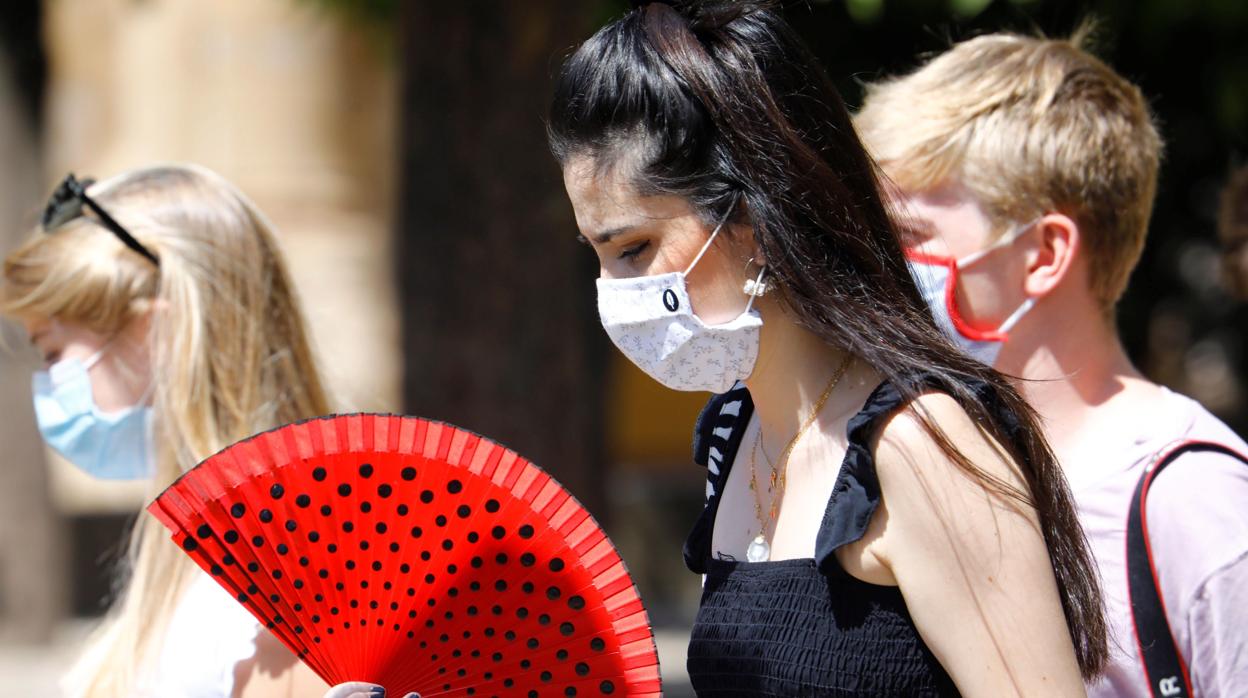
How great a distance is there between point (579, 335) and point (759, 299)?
10.1 ft

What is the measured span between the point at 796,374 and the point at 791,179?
0.86 feet

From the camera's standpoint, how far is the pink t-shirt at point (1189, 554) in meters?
1.93

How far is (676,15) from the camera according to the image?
1.79 m

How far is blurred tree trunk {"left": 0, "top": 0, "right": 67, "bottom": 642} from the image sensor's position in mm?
8086

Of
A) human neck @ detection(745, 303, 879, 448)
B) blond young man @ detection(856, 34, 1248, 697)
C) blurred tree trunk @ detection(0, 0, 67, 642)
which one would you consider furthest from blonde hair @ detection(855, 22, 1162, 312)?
blurred tree trunk @ detection(0, 0, 67, 642)

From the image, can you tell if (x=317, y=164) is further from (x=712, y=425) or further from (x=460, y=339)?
(x=712, y=425)

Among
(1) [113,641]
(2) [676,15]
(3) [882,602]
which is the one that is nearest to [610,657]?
(3) [882,602]

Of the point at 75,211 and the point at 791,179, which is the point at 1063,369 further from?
the point at 75,211

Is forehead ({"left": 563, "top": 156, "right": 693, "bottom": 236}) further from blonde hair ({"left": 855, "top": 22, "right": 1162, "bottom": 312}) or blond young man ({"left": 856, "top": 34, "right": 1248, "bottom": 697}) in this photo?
blonde hair ({"left": 855, "top": 22, "right": 1162, "bottom": 312})

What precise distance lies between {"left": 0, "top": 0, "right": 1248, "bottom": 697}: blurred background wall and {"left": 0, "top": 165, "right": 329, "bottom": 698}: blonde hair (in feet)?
1.70

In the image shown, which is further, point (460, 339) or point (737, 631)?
point (460, 339)

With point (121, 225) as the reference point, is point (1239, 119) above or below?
below

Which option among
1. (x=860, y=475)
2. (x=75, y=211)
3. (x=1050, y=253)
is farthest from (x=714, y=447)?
(x=75, y=211)

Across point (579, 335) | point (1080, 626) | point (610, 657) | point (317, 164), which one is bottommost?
point (317, 164)
